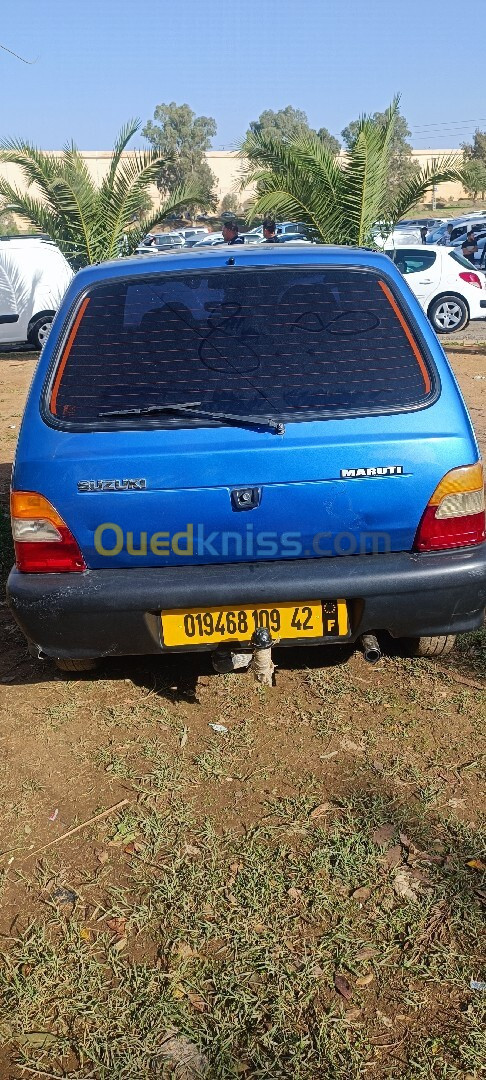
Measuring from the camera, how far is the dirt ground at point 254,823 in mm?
2150

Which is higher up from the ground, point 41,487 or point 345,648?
point 41,487

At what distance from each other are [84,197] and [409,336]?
42.1 feet

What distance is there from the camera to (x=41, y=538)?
312cm

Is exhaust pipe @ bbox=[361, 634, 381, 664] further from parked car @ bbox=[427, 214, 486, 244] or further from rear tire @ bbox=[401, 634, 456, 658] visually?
parked car @ bbox=[427, 214, 486, 244]

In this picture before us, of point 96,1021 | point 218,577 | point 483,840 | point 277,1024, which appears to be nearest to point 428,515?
point 218,577

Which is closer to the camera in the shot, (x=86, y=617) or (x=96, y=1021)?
(x=96, y=1021)

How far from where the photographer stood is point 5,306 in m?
15.1

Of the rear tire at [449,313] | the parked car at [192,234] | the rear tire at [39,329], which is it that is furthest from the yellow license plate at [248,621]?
the parked car at [192,234]

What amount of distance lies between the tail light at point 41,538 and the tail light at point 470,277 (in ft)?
46.5

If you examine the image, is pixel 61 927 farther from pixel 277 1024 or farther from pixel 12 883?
pixel 277 1024

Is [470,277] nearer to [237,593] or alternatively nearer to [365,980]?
[237,593]

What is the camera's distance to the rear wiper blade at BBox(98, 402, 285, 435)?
2998 mm

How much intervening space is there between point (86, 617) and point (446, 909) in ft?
4.88

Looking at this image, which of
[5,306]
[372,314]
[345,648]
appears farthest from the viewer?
[5,306]
